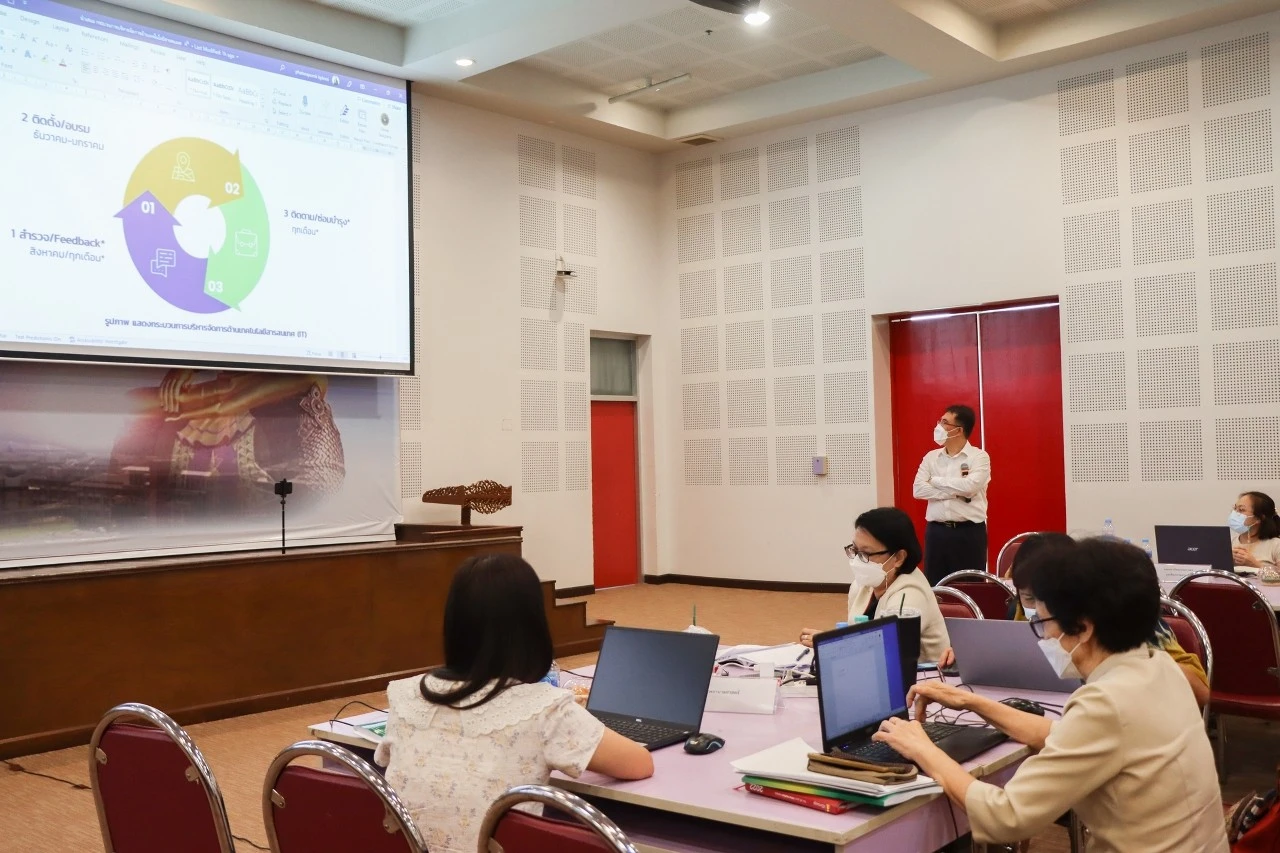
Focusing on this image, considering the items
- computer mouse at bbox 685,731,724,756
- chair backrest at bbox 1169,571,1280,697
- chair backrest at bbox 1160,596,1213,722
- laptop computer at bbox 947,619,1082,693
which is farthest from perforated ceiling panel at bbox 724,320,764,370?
computer mouse at bbox 685,731,724,756

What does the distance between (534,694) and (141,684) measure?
4.46m

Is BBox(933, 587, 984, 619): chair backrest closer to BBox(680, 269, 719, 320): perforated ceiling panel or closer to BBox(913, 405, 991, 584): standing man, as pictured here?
BBox(913, 405, 991, 584): standing man

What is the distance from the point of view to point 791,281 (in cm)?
1059

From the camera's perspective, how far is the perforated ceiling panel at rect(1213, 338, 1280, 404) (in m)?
8.04

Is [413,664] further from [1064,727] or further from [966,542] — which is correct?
[1064,727]

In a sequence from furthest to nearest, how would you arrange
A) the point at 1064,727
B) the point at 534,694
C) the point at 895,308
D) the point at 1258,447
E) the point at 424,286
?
the point at 895,308 → the point at 424,286 → the point at 1258,447 → the point at 534,694 → the point at 1064,727

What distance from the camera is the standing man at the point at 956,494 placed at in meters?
7.00

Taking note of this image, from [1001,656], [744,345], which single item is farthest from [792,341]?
[1001,656]

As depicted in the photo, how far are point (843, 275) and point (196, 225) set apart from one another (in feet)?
19.0

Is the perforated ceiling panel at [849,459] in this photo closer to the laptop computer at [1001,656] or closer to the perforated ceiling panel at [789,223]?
the perforated ceiling panel at [789,223]

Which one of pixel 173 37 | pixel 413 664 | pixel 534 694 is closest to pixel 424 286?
pixel 173 37

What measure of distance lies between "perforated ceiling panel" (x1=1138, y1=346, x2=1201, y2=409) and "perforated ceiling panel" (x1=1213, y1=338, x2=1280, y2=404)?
0.50 feet

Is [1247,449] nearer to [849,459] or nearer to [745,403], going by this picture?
[849,459]

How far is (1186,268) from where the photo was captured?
8.39m
